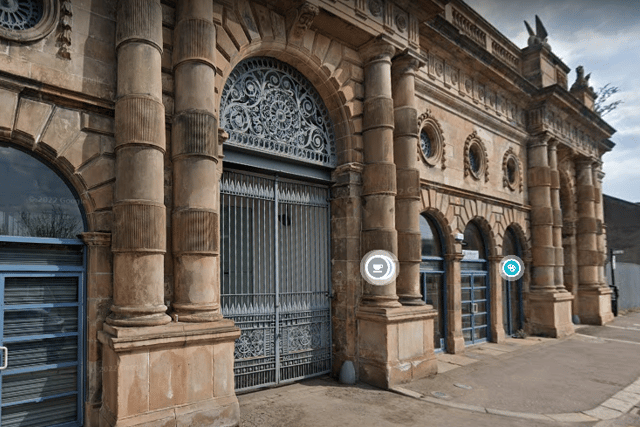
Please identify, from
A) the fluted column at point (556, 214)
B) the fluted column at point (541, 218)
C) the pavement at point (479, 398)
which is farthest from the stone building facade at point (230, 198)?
the fluted column at point (556, 214)

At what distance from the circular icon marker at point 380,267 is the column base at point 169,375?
3.14 m

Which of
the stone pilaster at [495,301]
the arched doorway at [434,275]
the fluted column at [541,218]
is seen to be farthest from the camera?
the fluted column at [541,218]

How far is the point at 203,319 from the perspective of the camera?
5.66 metres

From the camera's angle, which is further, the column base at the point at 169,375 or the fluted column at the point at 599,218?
the fluted column at the point at 599,218

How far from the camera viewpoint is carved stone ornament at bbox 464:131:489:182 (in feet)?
40.9

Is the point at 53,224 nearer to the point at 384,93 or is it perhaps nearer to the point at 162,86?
the point at 162,86

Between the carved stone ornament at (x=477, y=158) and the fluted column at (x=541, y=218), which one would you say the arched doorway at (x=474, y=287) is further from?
the fluted column at (x=541, y=218)

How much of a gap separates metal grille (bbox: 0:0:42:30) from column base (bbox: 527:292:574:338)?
14.6 metres

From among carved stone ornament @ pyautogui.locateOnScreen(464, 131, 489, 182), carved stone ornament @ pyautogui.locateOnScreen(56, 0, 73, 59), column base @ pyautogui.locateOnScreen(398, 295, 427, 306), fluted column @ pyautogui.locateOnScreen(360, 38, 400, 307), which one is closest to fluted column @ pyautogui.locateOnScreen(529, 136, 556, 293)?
carved stone ornament @ pyautogui.locateOnScreen(464, 131, 489, 182)

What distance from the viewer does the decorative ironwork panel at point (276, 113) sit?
23.6 feet

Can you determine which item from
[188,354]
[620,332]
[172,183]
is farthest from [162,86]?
[620,332]

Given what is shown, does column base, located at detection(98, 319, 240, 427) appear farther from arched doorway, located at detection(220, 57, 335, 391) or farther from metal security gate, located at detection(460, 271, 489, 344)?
metal security gate, located at detection(460, 271, 489, 344)

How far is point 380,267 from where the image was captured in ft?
26.7

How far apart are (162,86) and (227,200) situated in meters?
2.01
